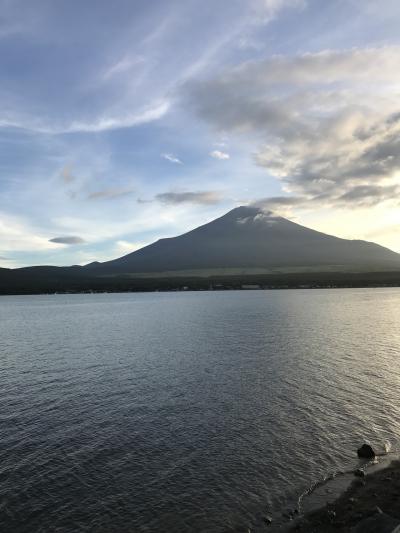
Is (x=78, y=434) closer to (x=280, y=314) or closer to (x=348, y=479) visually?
(x=348, y=479)

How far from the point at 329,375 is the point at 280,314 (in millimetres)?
71986

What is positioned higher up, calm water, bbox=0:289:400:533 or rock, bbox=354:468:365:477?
calm water, bbox=0:289:400:533

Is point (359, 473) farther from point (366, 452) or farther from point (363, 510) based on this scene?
point (363, 510)

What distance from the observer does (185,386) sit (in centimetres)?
A: 4184

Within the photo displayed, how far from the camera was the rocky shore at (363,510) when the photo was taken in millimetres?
16719

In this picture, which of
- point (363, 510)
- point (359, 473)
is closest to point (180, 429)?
point (359, 473)

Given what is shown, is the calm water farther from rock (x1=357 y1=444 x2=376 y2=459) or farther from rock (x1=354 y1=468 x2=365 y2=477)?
rock (x1=354 y1=468 x2=365 y2=477)

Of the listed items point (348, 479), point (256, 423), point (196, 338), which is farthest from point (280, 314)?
point (348, 479)

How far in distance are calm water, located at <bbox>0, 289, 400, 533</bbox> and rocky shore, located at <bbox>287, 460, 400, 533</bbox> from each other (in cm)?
163

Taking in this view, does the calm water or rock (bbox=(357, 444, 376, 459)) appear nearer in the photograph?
the calm water

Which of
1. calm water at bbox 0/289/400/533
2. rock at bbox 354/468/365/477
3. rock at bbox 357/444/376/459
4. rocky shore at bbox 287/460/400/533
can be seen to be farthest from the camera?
rock at bbox 357/444/376/459

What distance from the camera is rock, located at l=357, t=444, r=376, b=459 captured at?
25112 millimetres

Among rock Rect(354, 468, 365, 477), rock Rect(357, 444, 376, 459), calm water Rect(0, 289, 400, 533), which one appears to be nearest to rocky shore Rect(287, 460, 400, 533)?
rock Rect(354, 468, 365, 477)

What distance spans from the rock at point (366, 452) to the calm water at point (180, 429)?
558mm
